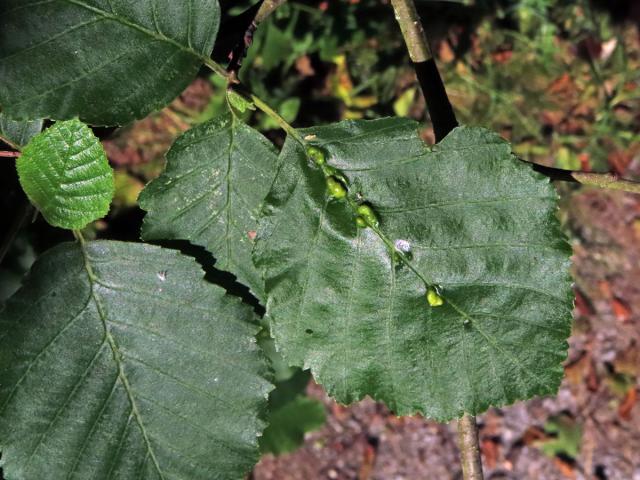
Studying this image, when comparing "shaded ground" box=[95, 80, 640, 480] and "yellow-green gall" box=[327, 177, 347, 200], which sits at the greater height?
"yellow-green gall" box=[327, 177, 347, 200]

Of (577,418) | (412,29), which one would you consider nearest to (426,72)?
(412,29)

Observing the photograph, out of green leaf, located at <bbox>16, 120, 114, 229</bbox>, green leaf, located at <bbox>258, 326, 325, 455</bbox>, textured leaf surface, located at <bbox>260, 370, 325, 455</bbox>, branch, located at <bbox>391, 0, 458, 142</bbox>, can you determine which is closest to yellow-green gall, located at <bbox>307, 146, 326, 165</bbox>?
branch, located at <bbox>391, 0, 458, 142</bbox>

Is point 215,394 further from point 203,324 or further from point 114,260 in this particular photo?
point 114,260

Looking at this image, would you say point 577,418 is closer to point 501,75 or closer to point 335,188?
point 501,75

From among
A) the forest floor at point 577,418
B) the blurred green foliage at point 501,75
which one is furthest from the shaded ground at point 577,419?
the blurred green foliage at point 501,75

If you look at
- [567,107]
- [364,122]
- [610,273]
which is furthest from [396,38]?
[364,122]

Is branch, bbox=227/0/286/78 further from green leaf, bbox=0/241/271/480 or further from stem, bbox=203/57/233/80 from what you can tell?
green leaf, bbox=0/241/271/480

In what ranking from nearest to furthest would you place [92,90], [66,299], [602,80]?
1. [92,90]
2. [66,299]
3. [602,80]
